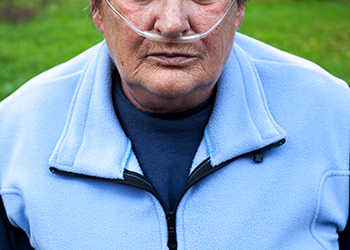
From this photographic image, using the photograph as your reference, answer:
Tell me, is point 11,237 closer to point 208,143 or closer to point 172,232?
point 172,232

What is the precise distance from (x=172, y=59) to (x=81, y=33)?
20.3 ft

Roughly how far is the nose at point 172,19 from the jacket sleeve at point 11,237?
1130 millimetres

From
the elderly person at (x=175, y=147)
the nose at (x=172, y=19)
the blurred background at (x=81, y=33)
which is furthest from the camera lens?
the blurred background at (x=81, y=33)

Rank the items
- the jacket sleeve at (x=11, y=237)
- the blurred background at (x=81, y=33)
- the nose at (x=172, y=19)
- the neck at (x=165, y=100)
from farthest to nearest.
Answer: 1. the blurred background at (x=81, y=33)
2. the jacket sleeve at (x=11, y=237)
3. the neck at (x=165, y=100)
4. the nose at (x=172, y=19)

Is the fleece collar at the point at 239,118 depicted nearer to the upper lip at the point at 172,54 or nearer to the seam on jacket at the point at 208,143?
the seam on jacket at the point at 208,143

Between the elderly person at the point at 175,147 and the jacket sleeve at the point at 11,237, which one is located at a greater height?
the elderly person at the point at 175,147

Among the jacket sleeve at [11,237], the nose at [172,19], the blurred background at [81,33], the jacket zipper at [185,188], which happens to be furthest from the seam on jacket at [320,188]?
the blurred background at [81,33]

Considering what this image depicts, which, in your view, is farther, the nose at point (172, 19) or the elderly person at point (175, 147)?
the elderly person at point (175, 147)

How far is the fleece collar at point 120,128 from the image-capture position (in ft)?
5.77

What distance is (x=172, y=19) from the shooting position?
1519 millimetres

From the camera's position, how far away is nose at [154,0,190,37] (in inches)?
59.7

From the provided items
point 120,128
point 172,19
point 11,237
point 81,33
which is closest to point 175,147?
point 120,128

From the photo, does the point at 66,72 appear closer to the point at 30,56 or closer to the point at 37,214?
the point at 37,214

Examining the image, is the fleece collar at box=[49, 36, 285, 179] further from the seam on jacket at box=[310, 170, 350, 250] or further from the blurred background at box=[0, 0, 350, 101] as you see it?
the blurred background at box=[0, 0, 350, 101]
